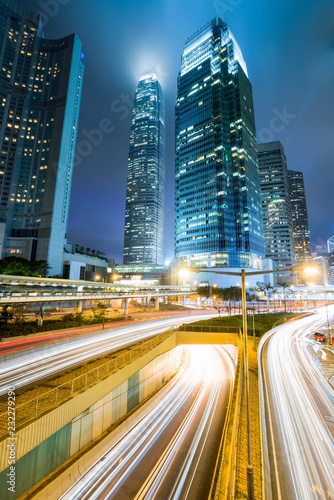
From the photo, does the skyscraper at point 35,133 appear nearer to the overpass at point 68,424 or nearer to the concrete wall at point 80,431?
the concrete wall at point 80,431

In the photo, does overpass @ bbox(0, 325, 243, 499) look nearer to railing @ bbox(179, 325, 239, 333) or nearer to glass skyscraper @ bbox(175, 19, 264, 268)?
railing @ bbox(179, 325, 239, 333)

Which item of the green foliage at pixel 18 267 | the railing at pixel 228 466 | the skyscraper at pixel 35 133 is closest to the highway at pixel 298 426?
the railing at pixel 228 466

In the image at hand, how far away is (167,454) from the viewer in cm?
1454

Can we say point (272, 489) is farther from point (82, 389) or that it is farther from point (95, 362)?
point (95, 362)

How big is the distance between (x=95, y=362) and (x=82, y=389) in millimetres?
6224

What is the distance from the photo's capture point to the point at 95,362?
19.4m

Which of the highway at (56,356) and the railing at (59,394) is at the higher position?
the railing at (59,394)

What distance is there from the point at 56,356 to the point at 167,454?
41.8 feet

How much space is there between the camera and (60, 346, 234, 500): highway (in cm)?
1167

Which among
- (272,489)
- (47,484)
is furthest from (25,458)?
(272,489)

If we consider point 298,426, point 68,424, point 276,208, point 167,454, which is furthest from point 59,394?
point 276,208

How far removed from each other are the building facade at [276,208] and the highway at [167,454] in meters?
171

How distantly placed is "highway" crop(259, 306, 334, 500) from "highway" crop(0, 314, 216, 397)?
16.0 m

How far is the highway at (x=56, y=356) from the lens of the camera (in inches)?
631
